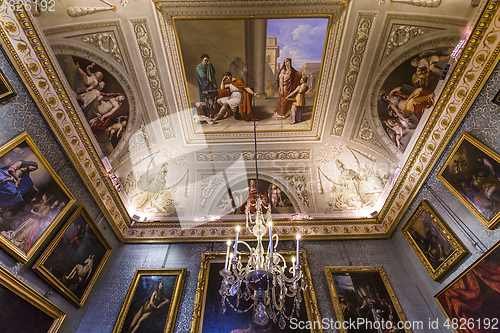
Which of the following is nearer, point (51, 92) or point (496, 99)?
point (496, 99)

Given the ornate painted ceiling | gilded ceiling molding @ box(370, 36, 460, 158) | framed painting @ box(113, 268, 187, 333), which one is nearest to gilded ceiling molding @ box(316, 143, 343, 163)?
the ornate painted ceiling

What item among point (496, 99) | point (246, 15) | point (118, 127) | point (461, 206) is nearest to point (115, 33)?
point (118, 127)

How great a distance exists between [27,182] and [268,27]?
6.11 meters

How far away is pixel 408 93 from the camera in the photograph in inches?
252

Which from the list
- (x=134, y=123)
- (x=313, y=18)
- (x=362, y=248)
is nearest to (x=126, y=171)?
(x=134, y=123)

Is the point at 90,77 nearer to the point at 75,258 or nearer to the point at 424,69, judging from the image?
the point at 75,258

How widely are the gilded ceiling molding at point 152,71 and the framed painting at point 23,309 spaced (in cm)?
465

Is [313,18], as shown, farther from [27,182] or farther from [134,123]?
[27,182]

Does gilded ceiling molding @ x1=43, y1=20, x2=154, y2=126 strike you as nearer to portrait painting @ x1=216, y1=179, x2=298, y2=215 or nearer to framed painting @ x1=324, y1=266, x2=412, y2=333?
portrait painting @ x1=216, y1=179, x2=298, y2=215

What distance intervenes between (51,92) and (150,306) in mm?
5658

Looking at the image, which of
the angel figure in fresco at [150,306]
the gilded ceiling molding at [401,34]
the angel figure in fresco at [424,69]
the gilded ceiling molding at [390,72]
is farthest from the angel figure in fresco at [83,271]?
the angel figure in fresco at [424,69]

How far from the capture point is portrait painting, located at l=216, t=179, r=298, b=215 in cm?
890

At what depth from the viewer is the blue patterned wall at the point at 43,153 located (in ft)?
16.0

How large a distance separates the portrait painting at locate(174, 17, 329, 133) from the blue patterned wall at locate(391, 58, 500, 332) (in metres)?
3.47
